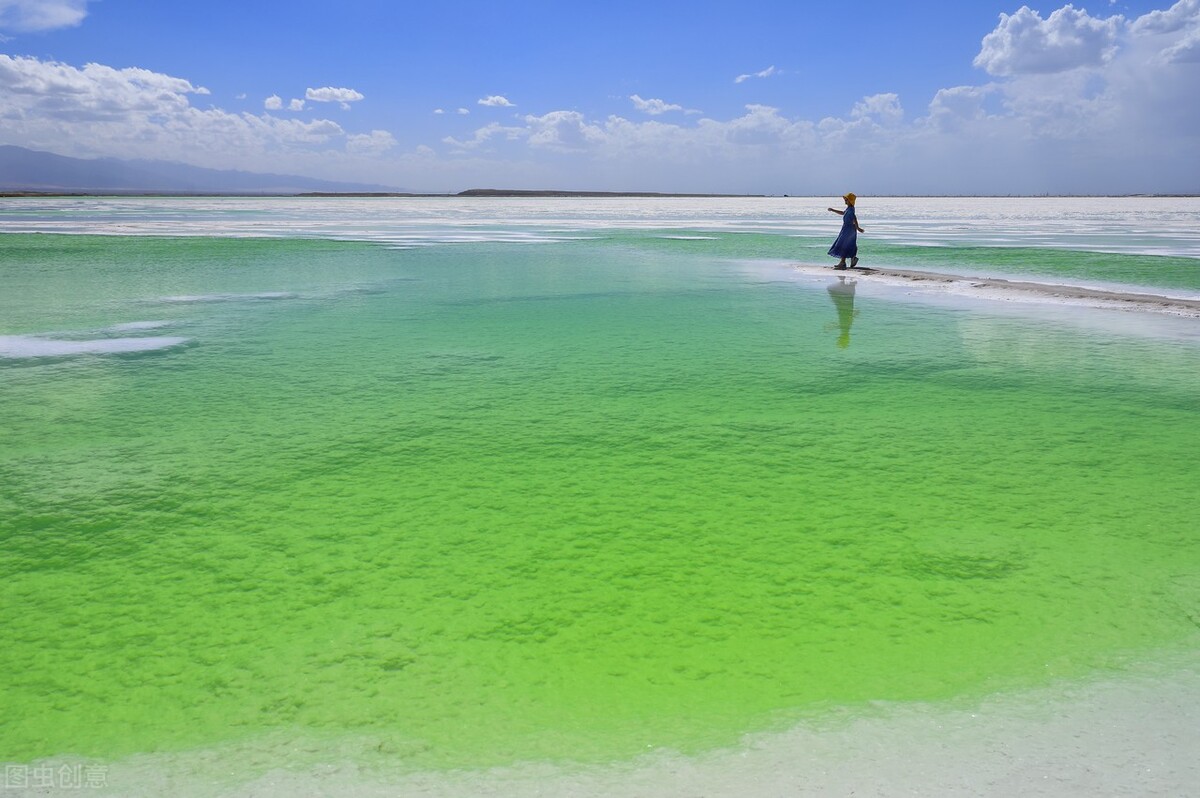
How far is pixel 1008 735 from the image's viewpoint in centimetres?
217

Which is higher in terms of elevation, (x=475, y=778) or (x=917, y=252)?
(x=917, y=252)

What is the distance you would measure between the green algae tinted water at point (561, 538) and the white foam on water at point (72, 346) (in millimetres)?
131

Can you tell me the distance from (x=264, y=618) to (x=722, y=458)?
7.88 feet

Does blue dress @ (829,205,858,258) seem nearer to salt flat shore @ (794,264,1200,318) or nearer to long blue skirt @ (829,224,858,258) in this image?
long blue skirt @ (829,224,858,258)

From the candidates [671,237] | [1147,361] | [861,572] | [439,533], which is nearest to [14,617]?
[439,533]

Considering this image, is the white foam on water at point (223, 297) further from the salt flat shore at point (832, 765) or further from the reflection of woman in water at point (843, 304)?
the salt flat shore at point (832, 765)

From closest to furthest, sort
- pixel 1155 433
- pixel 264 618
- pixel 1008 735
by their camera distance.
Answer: pixel 1008 735 → pixel 264 618 → pixel 1155 433

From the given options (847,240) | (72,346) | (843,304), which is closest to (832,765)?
(72,346)

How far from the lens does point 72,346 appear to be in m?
7.46

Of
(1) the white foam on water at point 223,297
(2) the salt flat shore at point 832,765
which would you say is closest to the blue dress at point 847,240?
(1) the white foam on water at point 223,297

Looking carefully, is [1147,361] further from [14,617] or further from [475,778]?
[14,617]

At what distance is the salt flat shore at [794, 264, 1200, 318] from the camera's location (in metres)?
10.3

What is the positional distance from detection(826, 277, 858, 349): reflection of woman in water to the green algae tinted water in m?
0.94

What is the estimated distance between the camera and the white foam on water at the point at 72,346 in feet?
23.4
